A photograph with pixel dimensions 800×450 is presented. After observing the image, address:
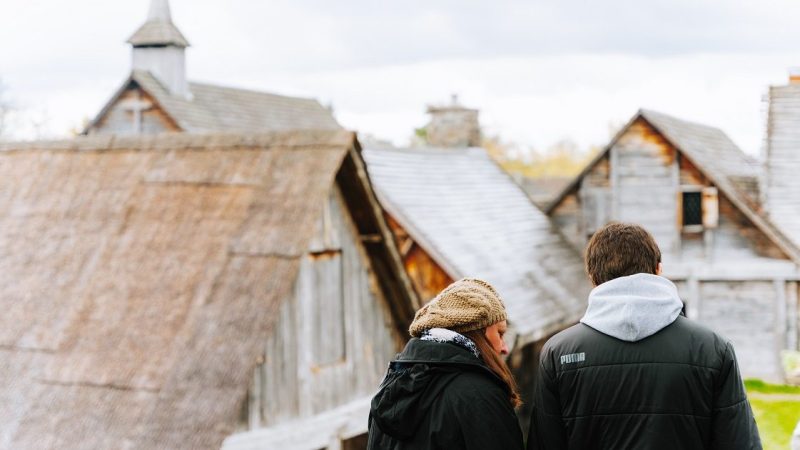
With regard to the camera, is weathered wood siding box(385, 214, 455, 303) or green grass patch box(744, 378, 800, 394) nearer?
weathered wood siding box(385, 214, 455, 303)

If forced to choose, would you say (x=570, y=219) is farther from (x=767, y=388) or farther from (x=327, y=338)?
(x=327, y=338)

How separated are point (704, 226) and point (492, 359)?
17036mm

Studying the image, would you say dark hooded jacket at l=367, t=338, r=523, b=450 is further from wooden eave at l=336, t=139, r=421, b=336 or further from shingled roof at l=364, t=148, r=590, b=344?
shingled roof at l=364, t=148, r=590, b=344

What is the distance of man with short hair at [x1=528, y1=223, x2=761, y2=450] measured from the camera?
11.1 feet

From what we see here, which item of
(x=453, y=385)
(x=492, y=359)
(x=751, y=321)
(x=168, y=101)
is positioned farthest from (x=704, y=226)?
(x=453, y=385)

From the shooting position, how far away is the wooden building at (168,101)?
28531 millimetres

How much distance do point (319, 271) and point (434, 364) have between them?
5.55 metres

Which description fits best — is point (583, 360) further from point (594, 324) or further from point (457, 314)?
point (457, 314)

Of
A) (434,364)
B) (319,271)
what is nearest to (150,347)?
(319,271)

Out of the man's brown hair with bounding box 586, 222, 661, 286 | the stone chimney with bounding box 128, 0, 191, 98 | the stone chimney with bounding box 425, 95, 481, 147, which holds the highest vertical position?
the stone chimney with bounding box 128, 0, 191, 98

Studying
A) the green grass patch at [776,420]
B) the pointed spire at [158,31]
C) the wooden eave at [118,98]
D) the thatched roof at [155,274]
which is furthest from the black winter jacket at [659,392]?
the pointed spire at [158,31]

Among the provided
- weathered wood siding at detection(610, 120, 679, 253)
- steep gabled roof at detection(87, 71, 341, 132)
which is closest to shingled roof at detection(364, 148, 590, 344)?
weathered wood siding at detection(610, 120, 679, 253)

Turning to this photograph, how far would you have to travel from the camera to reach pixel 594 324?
3.49 meters

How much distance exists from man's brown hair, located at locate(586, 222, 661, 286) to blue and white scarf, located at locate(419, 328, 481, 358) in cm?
52
